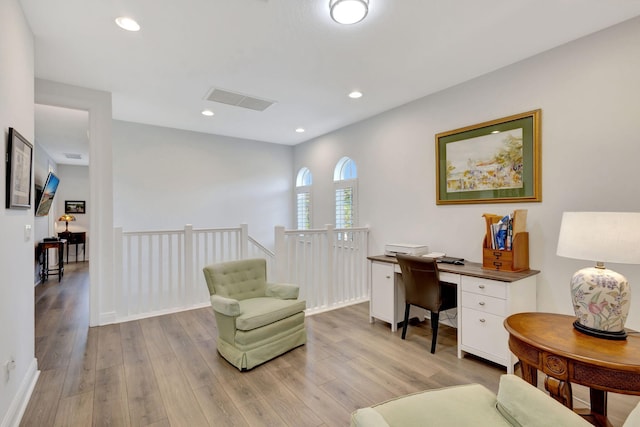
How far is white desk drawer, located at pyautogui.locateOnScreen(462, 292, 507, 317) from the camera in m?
2.46

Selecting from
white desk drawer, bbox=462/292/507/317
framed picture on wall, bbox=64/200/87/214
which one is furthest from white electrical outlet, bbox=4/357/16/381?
framed picture on wall, bbox=64/200/87/214

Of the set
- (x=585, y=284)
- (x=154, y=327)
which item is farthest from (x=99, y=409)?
(x=585, y=284)

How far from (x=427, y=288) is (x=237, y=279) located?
1.86 metres

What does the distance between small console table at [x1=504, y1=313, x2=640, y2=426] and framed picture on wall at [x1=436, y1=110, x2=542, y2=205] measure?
1.43m

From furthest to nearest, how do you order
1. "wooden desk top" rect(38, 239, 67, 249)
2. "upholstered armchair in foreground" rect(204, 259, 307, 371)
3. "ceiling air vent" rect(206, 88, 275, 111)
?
1. "wooden desk top" rect(38, 239, 67, 249)
2. "ceiling air vent" rect(206, 88, 275, 111)
3. "upholstered armchair in foreground" rect(204, 259, 307, 371)

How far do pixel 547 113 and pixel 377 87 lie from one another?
163cm

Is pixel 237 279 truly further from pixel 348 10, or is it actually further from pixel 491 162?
pixel 491 162

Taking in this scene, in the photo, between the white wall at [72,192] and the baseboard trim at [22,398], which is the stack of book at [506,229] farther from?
the white wall at [72,192]

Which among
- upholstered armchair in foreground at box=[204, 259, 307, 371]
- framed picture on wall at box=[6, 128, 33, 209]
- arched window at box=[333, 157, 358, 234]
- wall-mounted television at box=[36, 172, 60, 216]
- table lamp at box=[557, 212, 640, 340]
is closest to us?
table lamp at box=[557, 212, 640, 340]

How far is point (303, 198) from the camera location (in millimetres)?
6164

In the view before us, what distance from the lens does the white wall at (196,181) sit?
4.75 m

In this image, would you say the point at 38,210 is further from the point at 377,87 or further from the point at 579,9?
the point at 579,9

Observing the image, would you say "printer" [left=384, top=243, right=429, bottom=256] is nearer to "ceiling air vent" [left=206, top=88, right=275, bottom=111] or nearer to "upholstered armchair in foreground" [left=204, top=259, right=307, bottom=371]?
"upholstered armchair in foreground" [left=204, top=259, right=307, bottom=371]

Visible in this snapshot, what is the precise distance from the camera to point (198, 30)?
2361mm
